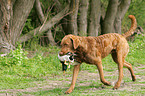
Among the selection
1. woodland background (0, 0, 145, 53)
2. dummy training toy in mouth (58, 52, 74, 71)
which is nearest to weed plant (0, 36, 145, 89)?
woodland background (0, 0, 145, 53)

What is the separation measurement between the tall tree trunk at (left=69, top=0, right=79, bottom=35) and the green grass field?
2531 mm

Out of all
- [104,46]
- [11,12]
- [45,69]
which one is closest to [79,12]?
[11,12]

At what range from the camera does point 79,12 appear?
1203 centimetres

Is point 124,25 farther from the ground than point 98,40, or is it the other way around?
point 124,25

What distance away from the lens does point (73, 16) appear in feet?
37.6

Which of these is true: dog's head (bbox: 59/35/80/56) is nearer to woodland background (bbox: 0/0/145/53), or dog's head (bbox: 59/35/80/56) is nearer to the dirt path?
the dirt path

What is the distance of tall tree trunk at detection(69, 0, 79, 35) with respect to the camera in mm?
11266

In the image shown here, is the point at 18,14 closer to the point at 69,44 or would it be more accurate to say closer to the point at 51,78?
the point at 51,78

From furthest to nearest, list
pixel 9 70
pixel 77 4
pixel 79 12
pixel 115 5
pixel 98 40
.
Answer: pixel 115 5 < pixel 79 12 < pixel 77 4 < pixel 9 70 < pixel 98 40

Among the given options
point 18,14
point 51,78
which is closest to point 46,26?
point 18,14

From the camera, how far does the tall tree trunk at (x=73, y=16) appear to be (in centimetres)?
1127

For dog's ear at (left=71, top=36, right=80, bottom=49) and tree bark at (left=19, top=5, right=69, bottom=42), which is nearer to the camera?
dog's ear at (left=71, top=36, right=80, bottom=49)

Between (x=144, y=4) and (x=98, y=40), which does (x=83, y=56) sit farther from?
(x=144, y=4)

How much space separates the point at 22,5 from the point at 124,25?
12829 millimetres
